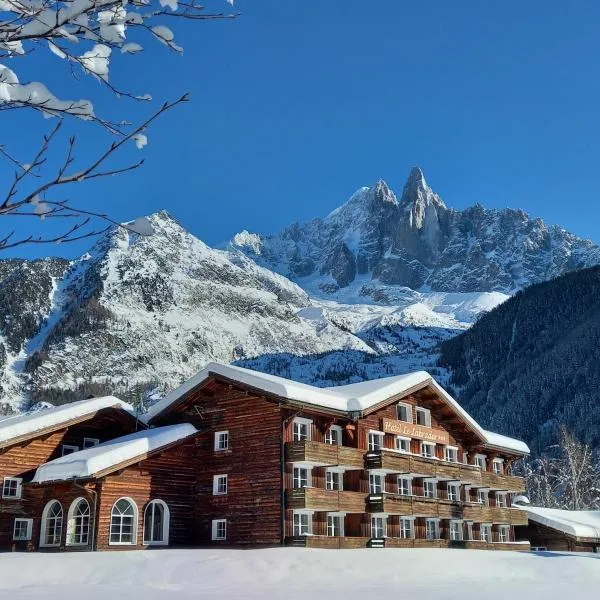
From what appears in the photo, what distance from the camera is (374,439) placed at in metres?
39.3

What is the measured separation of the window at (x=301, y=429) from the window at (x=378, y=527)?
5914 millimetres

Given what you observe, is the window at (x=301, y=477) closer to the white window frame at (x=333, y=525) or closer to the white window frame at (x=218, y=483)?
the white window frame at (x=333, y=525)

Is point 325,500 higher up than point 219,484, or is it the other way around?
point 219,484

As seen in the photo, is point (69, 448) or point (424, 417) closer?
point (69, 448)

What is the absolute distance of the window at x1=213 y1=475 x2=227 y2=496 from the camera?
35438 millimetres

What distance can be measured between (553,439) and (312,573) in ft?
457

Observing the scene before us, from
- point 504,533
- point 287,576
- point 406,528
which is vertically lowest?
point 287,576

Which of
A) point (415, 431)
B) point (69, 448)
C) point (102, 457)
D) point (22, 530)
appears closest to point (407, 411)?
point (415, 431)

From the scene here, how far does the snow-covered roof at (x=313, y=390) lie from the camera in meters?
34.0

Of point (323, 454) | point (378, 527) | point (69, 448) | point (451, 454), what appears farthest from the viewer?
point (451, 454)

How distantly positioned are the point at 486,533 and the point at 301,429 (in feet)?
60.7

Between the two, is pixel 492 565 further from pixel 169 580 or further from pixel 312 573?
pixel 169 580

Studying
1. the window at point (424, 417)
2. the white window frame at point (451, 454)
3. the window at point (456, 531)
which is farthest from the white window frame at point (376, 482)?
the white window frame at point (451, 454)

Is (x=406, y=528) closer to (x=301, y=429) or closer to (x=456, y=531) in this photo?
→ (x=456, y=531)
